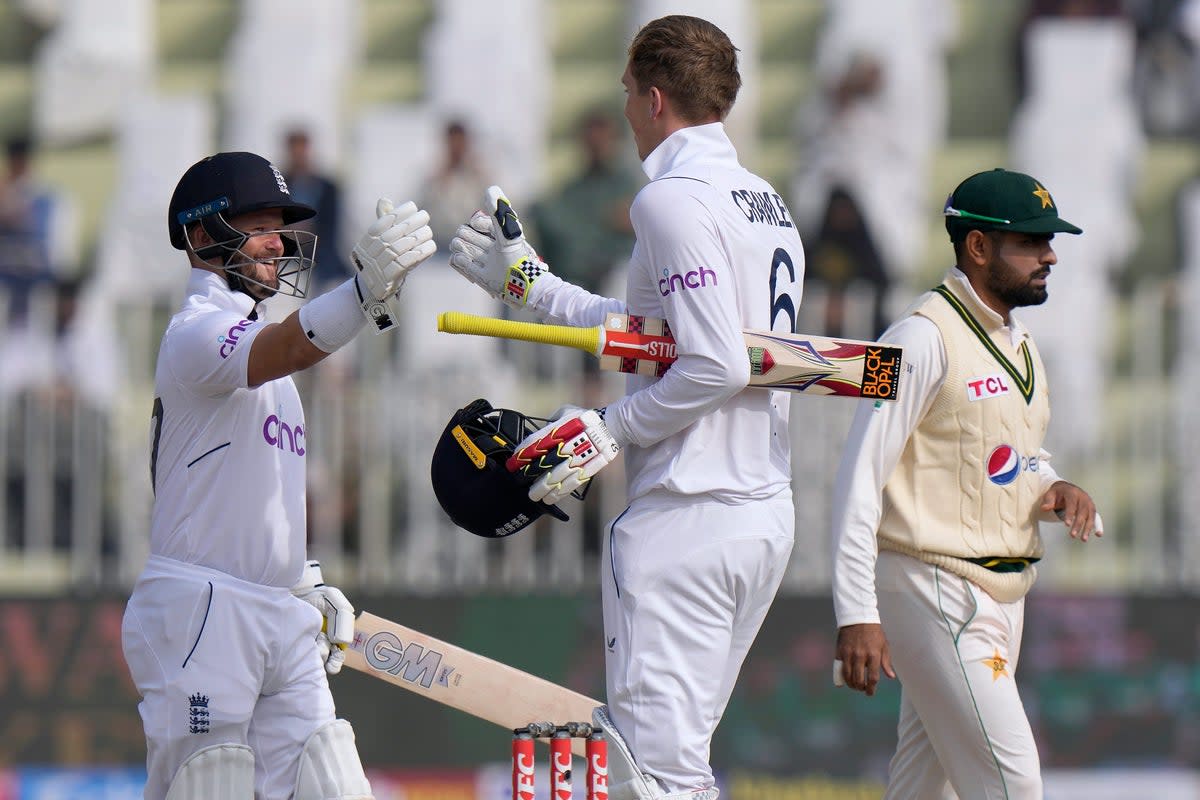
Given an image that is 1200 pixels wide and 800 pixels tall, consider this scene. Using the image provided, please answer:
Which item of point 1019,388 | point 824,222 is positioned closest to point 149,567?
point 1019,388

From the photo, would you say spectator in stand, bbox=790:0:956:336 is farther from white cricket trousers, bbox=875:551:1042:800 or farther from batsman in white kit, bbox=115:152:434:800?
batsman in white kit, bbox=115:152:434:800

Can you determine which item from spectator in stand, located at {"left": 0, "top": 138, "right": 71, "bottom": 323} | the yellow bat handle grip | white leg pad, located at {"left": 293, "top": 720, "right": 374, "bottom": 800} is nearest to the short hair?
the yellow bat handle grip

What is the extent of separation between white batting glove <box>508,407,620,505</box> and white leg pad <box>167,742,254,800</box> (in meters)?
0.87

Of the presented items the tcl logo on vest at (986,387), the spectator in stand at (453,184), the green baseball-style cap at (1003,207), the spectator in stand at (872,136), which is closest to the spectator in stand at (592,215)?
the spectator in stand at (453,184)

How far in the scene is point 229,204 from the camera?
4.44 m

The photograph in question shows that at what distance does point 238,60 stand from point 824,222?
3.51 metres

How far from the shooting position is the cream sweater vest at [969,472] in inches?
191

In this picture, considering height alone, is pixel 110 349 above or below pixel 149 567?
above

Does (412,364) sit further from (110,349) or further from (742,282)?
(742,282)

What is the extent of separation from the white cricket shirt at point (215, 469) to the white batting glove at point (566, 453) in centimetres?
60

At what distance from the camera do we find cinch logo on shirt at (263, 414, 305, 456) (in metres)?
4.43

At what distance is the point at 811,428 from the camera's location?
8.36 meters

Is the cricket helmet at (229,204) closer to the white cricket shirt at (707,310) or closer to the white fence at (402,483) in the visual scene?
the white cricket shirt at (707,310)

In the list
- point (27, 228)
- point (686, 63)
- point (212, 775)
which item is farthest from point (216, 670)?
point (27, 228)
